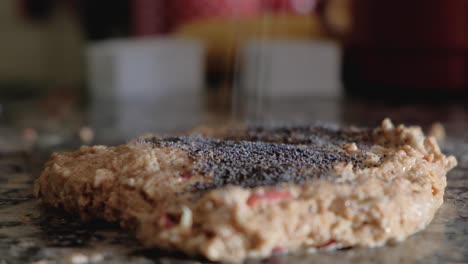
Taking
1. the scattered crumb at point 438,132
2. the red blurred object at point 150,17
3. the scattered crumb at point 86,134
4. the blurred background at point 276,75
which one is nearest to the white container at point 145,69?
the blurred background at point 276,75

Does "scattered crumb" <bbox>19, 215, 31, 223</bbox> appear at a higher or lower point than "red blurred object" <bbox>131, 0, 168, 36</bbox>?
lower

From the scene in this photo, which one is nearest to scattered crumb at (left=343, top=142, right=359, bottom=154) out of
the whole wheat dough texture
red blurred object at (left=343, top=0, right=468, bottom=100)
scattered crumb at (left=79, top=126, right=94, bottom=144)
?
the whole wheat dough texture

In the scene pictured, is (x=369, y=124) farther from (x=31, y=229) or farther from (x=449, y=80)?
(x=31, y=229)

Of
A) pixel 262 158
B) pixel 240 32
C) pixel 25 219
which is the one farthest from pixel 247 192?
pixel 240 32

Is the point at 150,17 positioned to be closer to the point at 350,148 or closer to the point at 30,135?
the point at 30,135

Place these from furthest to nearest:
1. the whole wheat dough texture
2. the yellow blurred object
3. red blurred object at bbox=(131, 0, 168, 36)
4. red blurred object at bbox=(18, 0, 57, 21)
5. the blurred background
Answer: red blurred object at bbox=(18, 0, 57, 21) < red blurred object at bbox=(131, 0, 168, 36) < the yellow blurred object < the blurred background < the whole wheat dough texture

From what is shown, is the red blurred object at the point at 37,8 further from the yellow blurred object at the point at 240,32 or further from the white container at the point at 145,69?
the white container at the point at 145,69

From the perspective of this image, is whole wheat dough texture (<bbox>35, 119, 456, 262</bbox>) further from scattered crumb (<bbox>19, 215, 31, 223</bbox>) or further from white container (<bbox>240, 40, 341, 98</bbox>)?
white container (<bbox>240, 40, 341, 98</bbox>)
